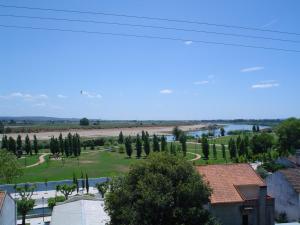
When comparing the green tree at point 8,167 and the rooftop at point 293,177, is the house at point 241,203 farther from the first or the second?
the green tree at point 8,167

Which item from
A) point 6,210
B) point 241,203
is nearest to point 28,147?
point 6,210

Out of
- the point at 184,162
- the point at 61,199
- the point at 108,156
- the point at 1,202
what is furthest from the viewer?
the point at 108,156

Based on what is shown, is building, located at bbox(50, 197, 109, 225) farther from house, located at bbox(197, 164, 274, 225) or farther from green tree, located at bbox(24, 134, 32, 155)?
green tree, located at bbox(24, 134, 32, 155)

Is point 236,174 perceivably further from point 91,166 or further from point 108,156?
point 108,156

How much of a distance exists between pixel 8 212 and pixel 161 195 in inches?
457

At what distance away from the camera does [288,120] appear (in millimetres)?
73312

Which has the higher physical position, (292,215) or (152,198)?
(152,198)

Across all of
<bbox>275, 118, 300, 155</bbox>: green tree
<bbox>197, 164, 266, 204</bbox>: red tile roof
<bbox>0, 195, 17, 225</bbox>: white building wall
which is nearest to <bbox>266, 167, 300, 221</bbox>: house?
<bbox>197, 164, 266, 204</bbox>: red tile roof

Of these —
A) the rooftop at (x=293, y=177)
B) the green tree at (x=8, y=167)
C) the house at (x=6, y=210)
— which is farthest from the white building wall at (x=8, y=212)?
the rooftop at (x=293, y=177)

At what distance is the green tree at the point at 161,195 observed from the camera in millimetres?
20141

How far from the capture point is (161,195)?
20.2 metres

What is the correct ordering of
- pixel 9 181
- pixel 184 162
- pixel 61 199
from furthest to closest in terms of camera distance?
1. pixel 9 181
2. pixel 61 199
3. pixel 184 162

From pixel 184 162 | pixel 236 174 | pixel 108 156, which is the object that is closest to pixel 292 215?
pixel 236 174

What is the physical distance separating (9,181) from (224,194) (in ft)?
103
